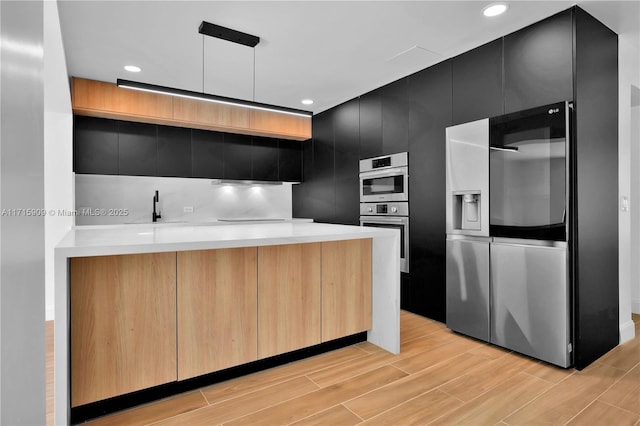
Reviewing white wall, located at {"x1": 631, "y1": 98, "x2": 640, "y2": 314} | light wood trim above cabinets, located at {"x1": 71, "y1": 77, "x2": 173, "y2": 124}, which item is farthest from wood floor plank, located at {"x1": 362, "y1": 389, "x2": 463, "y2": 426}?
light wood trim above cabinets, located at {"x1": 71, "y1": 77, "x2": 173, "y2": 124}

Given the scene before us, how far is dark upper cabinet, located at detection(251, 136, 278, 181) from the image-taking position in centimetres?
505

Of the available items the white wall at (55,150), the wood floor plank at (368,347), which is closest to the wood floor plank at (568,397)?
the wood floor plank at (368,347)

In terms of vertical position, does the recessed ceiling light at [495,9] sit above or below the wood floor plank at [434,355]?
above

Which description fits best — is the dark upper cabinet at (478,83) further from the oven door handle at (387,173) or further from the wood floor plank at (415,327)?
the wood floor plank at (415,327)

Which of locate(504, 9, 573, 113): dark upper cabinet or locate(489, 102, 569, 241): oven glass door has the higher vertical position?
locate(504, 9, 573, 113): dark upper cabinet

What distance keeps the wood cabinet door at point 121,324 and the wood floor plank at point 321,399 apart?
0.56m

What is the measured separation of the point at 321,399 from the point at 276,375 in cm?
40

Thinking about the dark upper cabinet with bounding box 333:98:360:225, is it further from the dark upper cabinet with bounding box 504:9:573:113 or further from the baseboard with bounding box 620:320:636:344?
the baseboard with bounding box 620:320:636:344

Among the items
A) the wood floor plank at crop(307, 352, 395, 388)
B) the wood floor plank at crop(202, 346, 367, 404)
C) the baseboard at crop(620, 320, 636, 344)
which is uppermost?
the baseboard at crop(620, 320, 636, 344)

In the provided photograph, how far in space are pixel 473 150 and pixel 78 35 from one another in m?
3.23

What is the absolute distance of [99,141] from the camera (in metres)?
4.04

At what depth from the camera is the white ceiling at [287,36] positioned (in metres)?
2.41

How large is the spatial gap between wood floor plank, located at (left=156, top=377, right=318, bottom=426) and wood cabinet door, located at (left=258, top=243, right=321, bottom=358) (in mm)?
245

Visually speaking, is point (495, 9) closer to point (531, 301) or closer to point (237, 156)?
point (531, 301)
